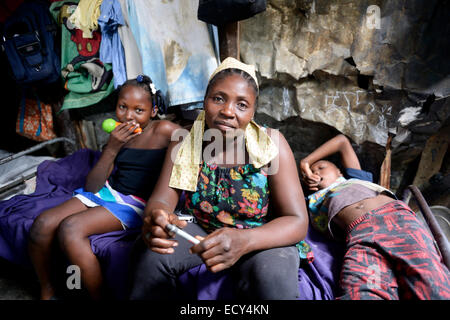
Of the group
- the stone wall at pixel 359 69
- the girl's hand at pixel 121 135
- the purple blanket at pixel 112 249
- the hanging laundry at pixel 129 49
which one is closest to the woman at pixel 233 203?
the purple blanket at pixel 112 249

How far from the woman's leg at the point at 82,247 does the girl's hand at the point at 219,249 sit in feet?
3.01

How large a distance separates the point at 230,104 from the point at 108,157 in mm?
1077

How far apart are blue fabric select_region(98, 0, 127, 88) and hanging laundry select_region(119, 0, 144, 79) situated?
36 millimetres

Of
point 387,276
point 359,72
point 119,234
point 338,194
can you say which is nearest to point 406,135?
point 359,72

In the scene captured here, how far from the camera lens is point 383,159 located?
2.38 m

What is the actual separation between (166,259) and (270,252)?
499 mm

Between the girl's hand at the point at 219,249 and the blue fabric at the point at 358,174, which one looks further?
the blue fabric at the point at 358,174

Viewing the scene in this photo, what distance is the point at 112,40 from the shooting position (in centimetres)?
242

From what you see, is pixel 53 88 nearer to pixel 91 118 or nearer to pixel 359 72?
pixel 91 118

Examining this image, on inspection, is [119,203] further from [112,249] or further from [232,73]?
[232,73]

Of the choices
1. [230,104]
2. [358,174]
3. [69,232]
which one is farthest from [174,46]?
[358,174]

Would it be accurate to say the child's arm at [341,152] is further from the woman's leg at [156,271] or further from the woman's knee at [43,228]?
the woman's knee at [43,228]

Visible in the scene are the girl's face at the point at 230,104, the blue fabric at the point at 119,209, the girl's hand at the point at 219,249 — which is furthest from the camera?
the blue fabric at the point at 119,209

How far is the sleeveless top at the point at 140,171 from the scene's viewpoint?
1873mm
